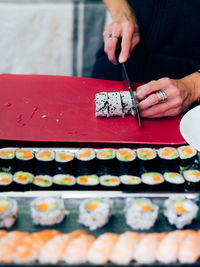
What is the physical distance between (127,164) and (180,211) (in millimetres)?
285

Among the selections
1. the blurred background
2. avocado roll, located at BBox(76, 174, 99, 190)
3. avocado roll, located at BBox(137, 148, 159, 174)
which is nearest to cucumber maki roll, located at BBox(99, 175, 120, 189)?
avocado roll, located at BBox(76, 174, 99, 190)

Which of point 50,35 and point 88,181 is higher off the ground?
point 88,181

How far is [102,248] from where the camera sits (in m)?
0.86

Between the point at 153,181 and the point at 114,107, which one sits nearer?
the point at 153,181

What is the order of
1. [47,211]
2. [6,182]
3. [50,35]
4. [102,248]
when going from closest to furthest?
[102,248], [47,211], [6,182], [50,35]

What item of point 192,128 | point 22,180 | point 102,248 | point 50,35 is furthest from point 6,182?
point 50,35

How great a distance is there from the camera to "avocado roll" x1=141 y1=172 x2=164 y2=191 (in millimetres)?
A: 1121

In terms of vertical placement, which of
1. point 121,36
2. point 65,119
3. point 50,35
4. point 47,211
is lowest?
point 50,35

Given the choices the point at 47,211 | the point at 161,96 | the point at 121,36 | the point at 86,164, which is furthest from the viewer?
the point at 121,36

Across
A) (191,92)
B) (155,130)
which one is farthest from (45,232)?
(191,92)

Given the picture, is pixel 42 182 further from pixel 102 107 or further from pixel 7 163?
pixel 102 107

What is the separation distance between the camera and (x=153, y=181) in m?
1.14

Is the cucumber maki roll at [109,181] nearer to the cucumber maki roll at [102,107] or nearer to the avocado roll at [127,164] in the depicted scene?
the avocado roll at [127,164]

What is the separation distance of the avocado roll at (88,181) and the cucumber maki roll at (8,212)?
22cm
